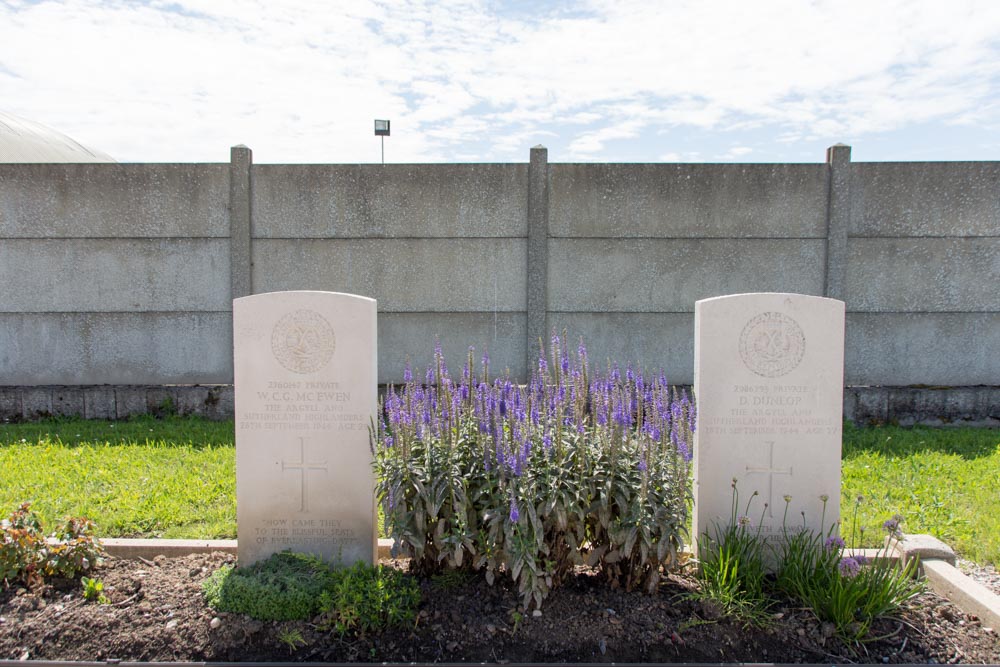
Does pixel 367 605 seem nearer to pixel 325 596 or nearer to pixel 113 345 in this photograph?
pixel 325 596

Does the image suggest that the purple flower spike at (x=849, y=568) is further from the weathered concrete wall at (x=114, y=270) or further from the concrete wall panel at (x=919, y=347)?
the weathered concrete wall at (x=114, y=270)

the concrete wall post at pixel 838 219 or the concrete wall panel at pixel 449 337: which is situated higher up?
the concrete wall post at pixel 838 219

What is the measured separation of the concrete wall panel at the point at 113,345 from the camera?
22.5ft

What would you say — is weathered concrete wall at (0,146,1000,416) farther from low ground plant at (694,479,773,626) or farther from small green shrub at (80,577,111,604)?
small green shrub at (80,577,111,604)

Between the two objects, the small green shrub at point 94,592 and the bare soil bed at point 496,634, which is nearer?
the bare soil bed at point 496,634

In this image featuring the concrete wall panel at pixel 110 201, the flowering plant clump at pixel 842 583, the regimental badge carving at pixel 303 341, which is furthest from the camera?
the concrete wall panel at pixel 110 201

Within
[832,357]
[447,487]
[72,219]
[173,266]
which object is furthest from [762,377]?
[72,219]

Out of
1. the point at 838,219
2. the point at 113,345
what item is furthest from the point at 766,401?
the point at 113,345

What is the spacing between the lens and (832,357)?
353cm

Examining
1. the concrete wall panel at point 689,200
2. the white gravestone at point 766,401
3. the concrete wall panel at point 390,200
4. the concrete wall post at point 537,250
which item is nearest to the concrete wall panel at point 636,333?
the concrete wall post at point 537,250

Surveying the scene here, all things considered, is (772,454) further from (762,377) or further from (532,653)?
(532,653)

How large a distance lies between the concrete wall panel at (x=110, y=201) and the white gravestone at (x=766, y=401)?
5.07 meters

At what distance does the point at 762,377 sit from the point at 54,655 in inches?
131

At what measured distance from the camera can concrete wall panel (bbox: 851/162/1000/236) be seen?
6707mm
